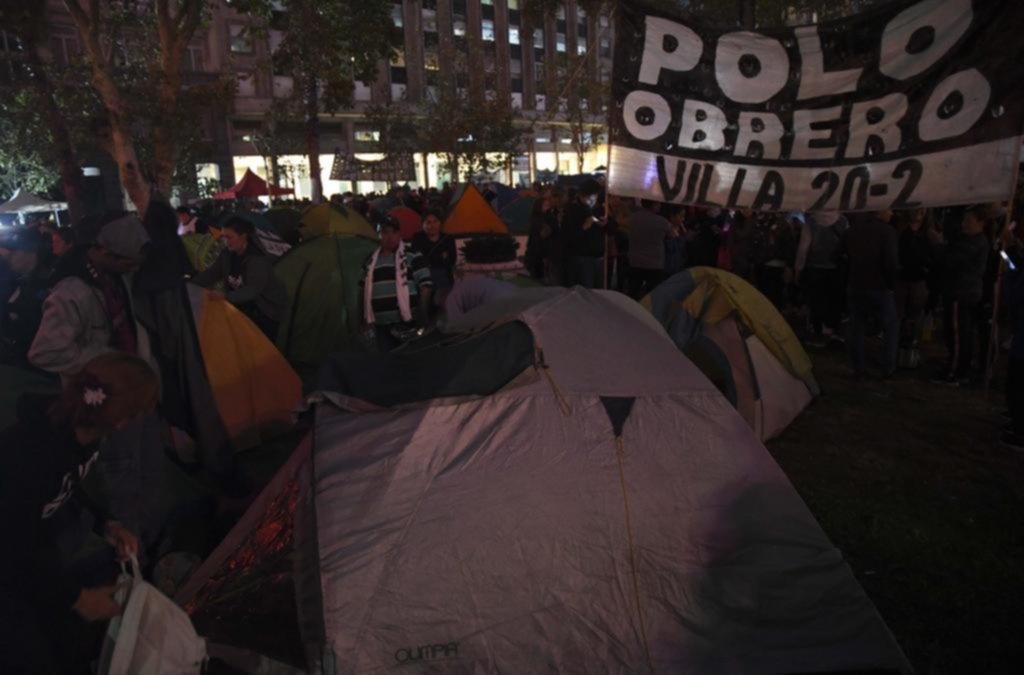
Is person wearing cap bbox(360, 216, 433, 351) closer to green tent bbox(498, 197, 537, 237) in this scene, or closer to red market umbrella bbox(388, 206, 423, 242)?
red market umbrella bbox(388, 206, 423, 242)

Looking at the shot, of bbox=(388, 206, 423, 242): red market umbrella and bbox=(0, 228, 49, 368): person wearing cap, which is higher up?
bbox=(388, 206, 423, 242): red market umbrella

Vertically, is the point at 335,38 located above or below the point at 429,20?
below

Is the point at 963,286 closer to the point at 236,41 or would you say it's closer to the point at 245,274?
the point at 245,274

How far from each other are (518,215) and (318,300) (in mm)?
8282

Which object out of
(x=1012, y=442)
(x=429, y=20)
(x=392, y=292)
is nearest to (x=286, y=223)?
(x=392, y=292)

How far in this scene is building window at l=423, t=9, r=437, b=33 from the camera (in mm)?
56125

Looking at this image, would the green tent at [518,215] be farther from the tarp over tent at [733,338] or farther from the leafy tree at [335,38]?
the tarp over tent at [733,338]

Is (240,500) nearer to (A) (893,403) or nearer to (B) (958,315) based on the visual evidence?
(A) (893,403)

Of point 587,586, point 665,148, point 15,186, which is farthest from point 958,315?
point 15,186

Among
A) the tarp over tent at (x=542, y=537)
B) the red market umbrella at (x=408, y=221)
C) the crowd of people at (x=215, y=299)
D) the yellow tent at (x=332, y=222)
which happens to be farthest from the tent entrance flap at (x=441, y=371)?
the red market umbrella at (x=408, y=221)

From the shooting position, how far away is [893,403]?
22.1 ft

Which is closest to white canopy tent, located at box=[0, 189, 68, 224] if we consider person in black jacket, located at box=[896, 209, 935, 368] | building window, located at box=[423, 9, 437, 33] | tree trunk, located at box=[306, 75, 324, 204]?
tree trunk, located at box=[306, 75, 324, 204]

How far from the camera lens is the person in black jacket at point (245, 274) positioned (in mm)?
6461

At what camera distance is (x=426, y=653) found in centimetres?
309
